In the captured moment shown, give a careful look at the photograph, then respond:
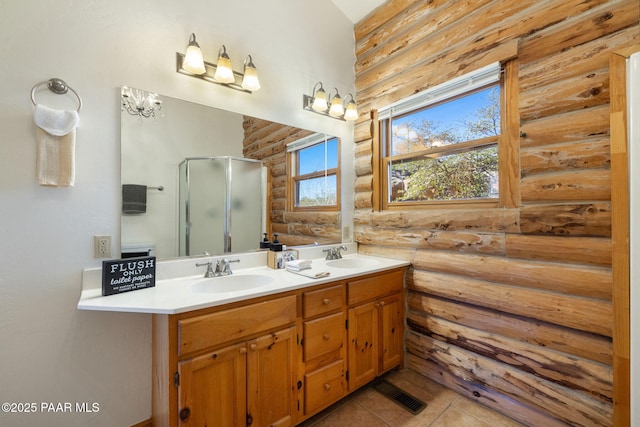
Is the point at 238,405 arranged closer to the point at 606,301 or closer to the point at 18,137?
the point at 18,137

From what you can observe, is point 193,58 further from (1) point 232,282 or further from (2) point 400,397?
(2) point 400,397

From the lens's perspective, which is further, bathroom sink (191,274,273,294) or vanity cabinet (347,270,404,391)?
vanity cabinet (347,270,404,391)

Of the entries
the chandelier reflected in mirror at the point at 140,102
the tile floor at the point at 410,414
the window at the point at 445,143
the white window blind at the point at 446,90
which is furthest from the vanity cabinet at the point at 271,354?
the white window blind at the point at 446,90

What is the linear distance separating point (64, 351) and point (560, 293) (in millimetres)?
2745

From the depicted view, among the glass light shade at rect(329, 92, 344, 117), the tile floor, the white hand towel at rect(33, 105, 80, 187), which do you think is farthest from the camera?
the glass light shade at rect(329, 92, 344, 117)

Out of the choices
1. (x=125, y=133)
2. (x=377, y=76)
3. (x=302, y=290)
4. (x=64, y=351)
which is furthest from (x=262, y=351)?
(x=377, y=76)

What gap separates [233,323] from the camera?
1.32 meters

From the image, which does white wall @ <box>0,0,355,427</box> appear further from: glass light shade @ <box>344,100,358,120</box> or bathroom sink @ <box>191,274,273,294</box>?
glass light shade @ <box>344,100,358,120</box>

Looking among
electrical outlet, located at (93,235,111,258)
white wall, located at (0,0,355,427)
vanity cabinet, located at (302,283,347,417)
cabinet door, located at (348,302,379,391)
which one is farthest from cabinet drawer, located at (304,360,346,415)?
electrical outlet, located at (93,235,111,258)

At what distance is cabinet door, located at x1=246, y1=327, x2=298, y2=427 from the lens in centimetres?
139

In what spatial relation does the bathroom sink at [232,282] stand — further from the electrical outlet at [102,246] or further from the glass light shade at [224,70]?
the glass light shade at [224,70]

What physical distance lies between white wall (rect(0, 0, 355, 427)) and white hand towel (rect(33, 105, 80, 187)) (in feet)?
0.20

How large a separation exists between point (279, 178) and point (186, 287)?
1.09m

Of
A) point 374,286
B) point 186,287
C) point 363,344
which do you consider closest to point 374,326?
point 363,344
